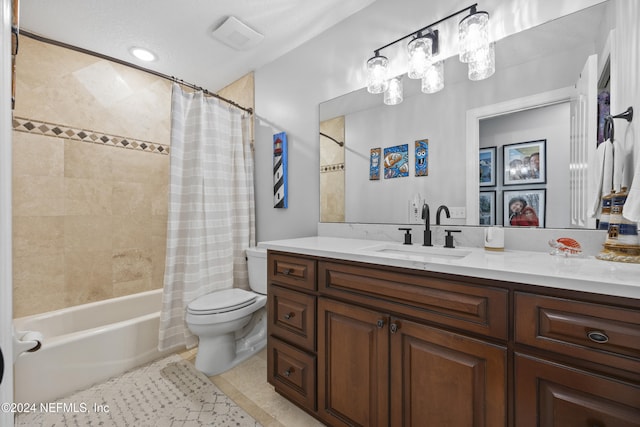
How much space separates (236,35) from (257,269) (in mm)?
1764

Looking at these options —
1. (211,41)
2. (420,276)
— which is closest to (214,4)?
(211,41)

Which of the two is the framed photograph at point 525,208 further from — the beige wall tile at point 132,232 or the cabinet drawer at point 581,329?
the beige wall tile at point 132,232

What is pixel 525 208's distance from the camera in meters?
1.27

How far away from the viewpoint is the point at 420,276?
98 cm

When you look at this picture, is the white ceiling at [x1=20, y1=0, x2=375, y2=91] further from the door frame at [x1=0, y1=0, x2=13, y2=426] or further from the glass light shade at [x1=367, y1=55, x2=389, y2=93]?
the door frame at [x1=0, y1=0, x2=13, y2=426]

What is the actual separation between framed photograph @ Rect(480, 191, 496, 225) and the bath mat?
1540 millimetres

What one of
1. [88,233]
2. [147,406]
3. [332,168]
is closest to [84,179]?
[88,233]

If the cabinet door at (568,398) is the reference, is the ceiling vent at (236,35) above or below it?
above

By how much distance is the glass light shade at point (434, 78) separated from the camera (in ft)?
4.94

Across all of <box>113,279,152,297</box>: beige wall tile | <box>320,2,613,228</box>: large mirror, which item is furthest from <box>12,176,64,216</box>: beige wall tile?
<box>320,2,613,228</box>: large mirror

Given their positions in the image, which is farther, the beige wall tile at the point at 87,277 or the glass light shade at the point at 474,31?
the beige wall tile at the point at 87,277

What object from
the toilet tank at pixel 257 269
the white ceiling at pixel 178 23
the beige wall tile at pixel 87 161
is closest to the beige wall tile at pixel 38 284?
the beige wall tile at pixel 87 161

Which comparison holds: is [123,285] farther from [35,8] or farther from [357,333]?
[357,333]

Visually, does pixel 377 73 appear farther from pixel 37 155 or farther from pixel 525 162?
pixel 37 155
